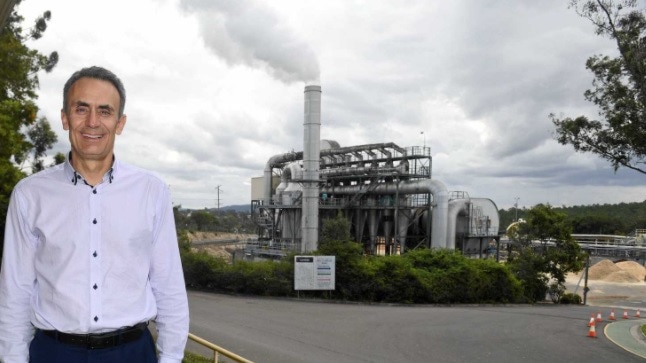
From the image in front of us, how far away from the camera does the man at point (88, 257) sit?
2.10 metres

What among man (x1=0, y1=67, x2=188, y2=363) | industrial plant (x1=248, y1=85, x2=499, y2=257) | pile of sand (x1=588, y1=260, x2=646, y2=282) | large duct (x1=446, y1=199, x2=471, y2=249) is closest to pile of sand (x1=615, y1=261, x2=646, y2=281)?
pile of sand (x1=588, y1=260, x2=646, y2=282)

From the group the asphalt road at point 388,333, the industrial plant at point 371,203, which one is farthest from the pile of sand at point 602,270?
the asphalt road at point 388,333

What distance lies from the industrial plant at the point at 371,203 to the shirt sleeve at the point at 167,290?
34226 millimetres

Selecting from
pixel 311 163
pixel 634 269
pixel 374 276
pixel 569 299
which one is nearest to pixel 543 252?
pixel 569 299

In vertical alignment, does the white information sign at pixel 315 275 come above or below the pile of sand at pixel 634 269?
above

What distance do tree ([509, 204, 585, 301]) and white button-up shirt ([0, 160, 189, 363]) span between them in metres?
31.9

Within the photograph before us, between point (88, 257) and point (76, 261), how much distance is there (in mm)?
47

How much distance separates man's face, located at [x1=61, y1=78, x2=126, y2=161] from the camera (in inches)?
85.4

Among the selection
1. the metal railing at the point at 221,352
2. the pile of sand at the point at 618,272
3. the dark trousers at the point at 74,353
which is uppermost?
the dark trousers at the point at 74,353

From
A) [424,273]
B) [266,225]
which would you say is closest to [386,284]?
[424,273]

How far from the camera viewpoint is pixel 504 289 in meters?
28.6

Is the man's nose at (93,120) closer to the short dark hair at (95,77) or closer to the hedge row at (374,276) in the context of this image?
the short dark hair at (95,77)

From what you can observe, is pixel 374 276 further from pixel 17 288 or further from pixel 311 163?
pixel 17 288

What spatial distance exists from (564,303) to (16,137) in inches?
1235
